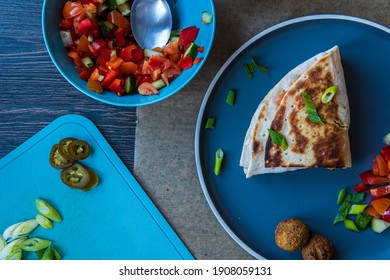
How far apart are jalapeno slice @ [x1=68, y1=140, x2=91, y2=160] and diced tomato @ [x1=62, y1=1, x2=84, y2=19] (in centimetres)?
53

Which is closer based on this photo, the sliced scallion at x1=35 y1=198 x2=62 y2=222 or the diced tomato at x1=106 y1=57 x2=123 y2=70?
the diced tomato at x1=106 y1=57 x2=123 y2=70

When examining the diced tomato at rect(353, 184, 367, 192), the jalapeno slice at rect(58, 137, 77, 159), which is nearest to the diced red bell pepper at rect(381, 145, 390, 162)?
the diced tomato at rect(353, 184, 367, 192)

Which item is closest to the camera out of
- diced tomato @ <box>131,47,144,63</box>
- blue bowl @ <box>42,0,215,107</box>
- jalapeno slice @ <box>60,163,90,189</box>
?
blue bowl @ <box>42,0,215,107</box>

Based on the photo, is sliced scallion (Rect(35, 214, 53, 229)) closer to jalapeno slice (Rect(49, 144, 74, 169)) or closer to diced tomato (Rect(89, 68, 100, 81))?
jalapeno slice (Rect(49, 144, 74, 169))

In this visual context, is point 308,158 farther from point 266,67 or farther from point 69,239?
point 69,239

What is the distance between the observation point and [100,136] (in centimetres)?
207

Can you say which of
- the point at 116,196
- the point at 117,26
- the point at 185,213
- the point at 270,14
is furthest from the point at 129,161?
the point at 270,14

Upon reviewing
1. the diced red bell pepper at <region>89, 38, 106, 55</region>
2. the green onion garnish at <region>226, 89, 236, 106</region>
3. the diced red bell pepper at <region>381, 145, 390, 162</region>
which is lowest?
the diced red bell pepper at <region>381, 145, 390, 162</region>

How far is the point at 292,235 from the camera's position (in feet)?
6.15

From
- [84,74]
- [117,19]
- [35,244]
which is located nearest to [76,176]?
[35,244]

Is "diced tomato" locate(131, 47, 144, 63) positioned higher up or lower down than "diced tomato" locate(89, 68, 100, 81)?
higher up

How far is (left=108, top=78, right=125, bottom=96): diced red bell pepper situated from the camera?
5.97ft

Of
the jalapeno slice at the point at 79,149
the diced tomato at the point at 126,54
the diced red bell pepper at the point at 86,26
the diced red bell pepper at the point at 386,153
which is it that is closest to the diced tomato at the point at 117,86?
the diced tomato at the point at 126,54

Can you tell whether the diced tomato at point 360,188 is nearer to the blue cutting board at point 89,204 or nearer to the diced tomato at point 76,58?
the blue cutting board at point 89,204
